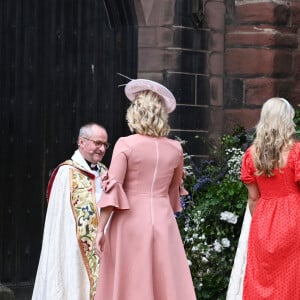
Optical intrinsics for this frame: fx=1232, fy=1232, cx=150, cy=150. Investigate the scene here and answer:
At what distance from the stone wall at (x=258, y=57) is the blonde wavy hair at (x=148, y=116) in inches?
159

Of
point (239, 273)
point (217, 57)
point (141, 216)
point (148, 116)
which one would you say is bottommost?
point (239, 273)

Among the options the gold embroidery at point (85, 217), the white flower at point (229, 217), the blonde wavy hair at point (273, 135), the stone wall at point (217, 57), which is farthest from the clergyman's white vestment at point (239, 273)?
the stone wall at point (217, 57)

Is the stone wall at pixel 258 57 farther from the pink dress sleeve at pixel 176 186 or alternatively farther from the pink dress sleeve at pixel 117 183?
the pink dress sleeve at pixel 117 183

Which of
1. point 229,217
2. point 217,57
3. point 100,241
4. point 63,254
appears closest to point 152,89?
point 100,241

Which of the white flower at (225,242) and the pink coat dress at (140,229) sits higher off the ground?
the pink coat dress at (140,229)

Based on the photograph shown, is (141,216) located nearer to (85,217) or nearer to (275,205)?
(275,205)

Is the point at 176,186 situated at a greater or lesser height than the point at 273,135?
lesser

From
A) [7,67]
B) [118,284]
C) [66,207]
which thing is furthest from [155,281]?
[7,67]

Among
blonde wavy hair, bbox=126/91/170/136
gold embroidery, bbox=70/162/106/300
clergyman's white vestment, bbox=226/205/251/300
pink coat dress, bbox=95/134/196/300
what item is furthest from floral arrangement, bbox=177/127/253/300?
blonde wavy hair, bbox=126/91/170/136

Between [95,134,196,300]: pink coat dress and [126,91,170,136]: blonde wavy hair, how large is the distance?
0.06 meters

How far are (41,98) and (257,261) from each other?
4.05 m

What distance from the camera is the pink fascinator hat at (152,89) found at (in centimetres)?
812

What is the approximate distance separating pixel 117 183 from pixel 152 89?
2.27 feet

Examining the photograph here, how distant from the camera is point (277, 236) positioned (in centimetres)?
793
